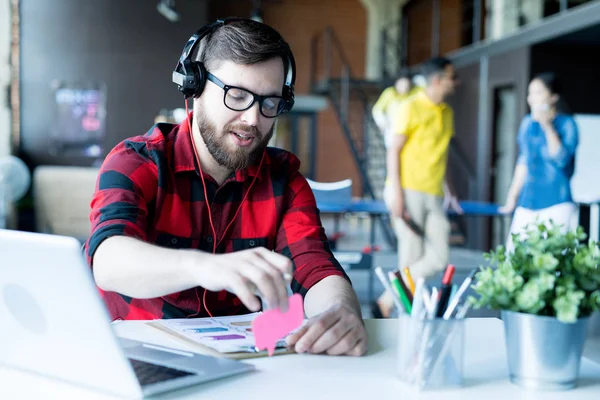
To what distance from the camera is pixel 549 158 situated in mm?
4238

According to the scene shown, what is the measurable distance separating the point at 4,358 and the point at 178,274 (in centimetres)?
28

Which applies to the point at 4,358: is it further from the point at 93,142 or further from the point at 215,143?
the point at 93,142

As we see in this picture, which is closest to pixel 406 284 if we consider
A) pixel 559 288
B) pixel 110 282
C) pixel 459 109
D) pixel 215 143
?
pixel 559 288

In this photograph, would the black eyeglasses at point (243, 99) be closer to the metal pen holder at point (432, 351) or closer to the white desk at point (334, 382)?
the white desk at point (334, 382)

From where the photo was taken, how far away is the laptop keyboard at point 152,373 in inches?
39.4

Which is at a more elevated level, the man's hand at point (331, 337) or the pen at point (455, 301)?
the pen at point (455, 301)

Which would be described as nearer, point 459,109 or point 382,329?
point 382,329

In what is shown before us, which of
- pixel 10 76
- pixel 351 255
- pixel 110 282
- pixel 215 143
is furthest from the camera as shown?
pixel 10 76

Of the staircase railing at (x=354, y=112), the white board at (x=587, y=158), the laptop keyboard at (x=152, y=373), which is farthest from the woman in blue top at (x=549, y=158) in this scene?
the staircase railing at (x=354, y=112)

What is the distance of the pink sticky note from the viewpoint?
1071mm

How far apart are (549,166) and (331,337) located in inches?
131

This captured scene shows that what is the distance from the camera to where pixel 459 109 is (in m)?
10.1

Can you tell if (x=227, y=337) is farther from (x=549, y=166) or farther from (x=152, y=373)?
(x=549, y=166)

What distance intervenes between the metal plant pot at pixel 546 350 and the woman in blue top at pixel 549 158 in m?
3.21
